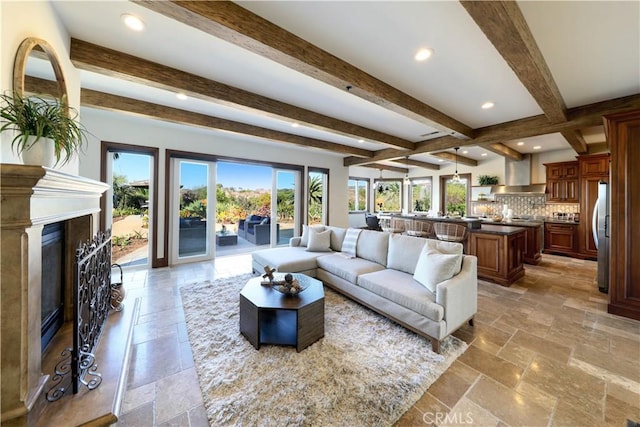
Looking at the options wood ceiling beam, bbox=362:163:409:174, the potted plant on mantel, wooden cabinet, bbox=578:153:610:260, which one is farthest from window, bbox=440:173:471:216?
the potted plant on mantel

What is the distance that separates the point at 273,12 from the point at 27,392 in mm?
2729

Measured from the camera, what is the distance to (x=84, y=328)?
1.73 meters

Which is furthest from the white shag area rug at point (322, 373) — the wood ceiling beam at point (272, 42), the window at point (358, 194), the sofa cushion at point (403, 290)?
the window at point (358, 194)

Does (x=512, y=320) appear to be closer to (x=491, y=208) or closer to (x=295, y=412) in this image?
(x=295, y=412)

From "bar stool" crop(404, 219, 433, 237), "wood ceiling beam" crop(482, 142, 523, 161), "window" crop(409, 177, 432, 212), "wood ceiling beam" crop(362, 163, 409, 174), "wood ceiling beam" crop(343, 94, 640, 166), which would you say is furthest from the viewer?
"window" crop(409, 177, 432, 212)

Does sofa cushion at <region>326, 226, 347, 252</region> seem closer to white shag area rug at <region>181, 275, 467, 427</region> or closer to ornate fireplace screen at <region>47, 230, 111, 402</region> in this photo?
white shag area rug at <region>181, 275, 467, 427</region>

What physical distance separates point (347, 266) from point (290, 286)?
1.09m

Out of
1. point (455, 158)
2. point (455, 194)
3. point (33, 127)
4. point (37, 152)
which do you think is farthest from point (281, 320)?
point (455, 194)

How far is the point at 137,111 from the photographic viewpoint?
351 cm

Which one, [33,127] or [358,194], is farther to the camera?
[358,194]

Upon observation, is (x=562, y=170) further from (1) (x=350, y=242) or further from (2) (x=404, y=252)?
(1) (x=350, y=242)

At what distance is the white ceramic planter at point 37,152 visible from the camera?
129cm

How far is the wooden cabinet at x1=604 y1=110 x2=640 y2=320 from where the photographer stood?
2.78 meters

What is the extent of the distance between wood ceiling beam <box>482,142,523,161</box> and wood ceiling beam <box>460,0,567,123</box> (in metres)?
3.03
